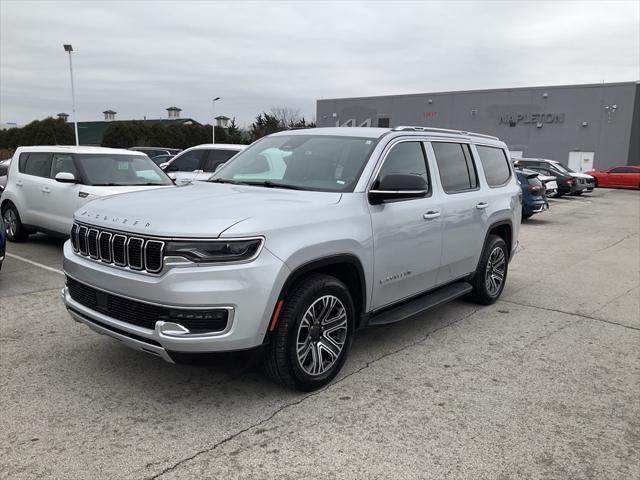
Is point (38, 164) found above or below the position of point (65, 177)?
above

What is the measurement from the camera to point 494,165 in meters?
6.26

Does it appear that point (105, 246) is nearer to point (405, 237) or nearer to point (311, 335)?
point (311, 335)

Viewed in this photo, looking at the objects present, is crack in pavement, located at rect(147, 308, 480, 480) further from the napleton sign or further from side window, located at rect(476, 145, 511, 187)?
the napleton sign

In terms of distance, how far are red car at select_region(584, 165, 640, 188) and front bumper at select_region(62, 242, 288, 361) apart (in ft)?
109

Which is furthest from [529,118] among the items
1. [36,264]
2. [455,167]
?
[36,264]

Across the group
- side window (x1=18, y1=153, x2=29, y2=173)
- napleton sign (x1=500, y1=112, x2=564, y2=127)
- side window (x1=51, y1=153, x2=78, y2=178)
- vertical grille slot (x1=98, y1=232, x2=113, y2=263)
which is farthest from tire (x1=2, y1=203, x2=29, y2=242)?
napleton sign (x1=500, y1=112, x2=564, y2=127)

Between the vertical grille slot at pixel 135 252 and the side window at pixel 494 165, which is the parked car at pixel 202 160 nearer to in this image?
the side window at pixel 494 165

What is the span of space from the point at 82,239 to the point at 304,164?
5.94 ft

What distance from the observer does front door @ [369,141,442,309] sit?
165 inches

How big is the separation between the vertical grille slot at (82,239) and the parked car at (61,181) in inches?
169

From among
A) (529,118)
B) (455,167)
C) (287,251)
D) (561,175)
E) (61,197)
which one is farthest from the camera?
(529,118)

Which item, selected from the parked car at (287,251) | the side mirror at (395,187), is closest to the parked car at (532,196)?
the parked car at (287,251)

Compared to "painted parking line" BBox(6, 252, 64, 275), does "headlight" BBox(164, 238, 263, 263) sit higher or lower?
higher

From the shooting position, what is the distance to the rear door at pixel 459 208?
16.6 feet
